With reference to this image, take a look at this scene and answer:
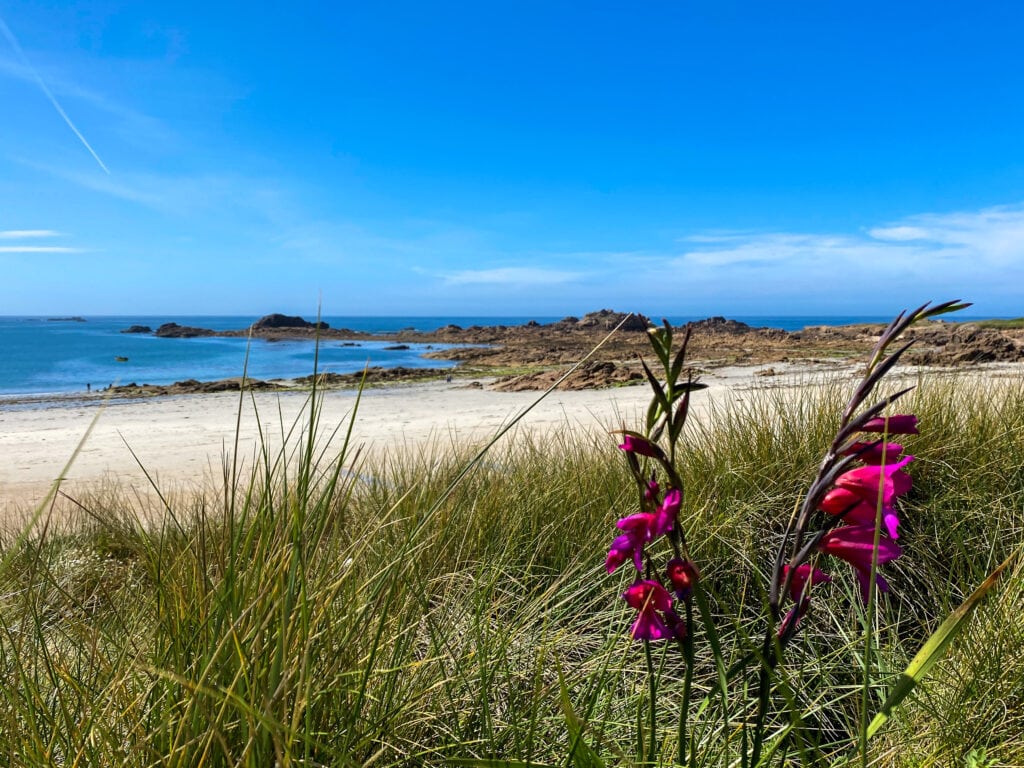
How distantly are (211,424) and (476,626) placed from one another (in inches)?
482

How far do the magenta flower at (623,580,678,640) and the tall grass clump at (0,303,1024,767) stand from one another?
0.06m

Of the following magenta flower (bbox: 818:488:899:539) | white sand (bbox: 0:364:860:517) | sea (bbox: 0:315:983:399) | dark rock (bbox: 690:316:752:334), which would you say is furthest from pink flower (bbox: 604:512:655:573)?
dark rock (bbox: 690:316:752:334)

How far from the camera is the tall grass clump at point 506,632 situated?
124cm

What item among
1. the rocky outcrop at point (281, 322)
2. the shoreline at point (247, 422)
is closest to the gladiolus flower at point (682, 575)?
the shoreline at point (247, 422)

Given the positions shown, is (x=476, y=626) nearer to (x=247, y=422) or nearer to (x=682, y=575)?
(x=682, y=575)

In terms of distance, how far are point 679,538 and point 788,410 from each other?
3.74 meters

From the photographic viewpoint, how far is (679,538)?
0.98 m

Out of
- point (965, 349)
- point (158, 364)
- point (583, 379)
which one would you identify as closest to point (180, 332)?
point (158, 364)

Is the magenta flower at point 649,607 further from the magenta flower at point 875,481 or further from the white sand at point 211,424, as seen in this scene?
the white sand at point 211,424

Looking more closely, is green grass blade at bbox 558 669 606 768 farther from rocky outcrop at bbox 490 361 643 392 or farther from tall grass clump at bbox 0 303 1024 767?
rocky outcrop at bbox 490 361 643 392

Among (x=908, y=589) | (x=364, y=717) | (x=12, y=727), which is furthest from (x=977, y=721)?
(x=12, y=727)

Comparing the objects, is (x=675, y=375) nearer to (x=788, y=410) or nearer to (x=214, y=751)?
(x=214, y=751)

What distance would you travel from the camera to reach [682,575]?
935mm

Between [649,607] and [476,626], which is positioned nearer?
[649,607]
